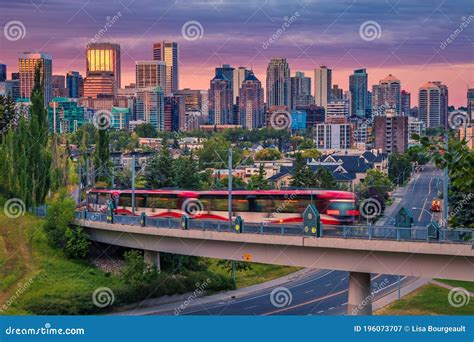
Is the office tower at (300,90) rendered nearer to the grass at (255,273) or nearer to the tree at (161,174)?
the tree at (161,174)

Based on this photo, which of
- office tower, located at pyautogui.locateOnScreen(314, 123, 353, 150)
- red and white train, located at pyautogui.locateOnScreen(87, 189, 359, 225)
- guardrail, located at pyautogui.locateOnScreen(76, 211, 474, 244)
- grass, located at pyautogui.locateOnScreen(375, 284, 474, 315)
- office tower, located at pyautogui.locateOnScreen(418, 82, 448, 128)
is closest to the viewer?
guardrail, located at pyautogui.locateOnScreen(76, 211, 474, 244)

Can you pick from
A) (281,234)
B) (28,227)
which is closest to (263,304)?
(281,234)

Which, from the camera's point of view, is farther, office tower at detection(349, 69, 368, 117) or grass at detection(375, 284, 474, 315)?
office tower at detection(349, 69, 368, 117)

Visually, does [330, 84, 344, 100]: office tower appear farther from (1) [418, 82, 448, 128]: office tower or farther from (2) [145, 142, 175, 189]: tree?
(2) [145, 142, 175, 189]: tree

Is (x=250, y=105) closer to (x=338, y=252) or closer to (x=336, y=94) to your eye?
(x=336, y=94)

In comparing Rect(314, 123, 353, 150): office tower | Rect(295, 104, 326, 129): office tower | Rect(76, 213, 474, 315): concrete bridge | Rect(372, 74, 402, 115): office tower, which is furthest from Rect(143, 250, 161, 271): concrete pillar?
Rect(372, 74, 402, 115): office tower

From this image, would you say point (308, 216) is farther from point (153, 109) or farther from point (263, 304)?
point (153, 109)

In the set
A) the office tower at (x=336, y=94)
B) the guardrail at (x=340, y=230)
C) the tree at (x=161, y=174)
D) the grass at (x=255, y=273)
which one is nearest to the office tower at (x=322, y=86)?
the office tower at (x=336, y=94)
